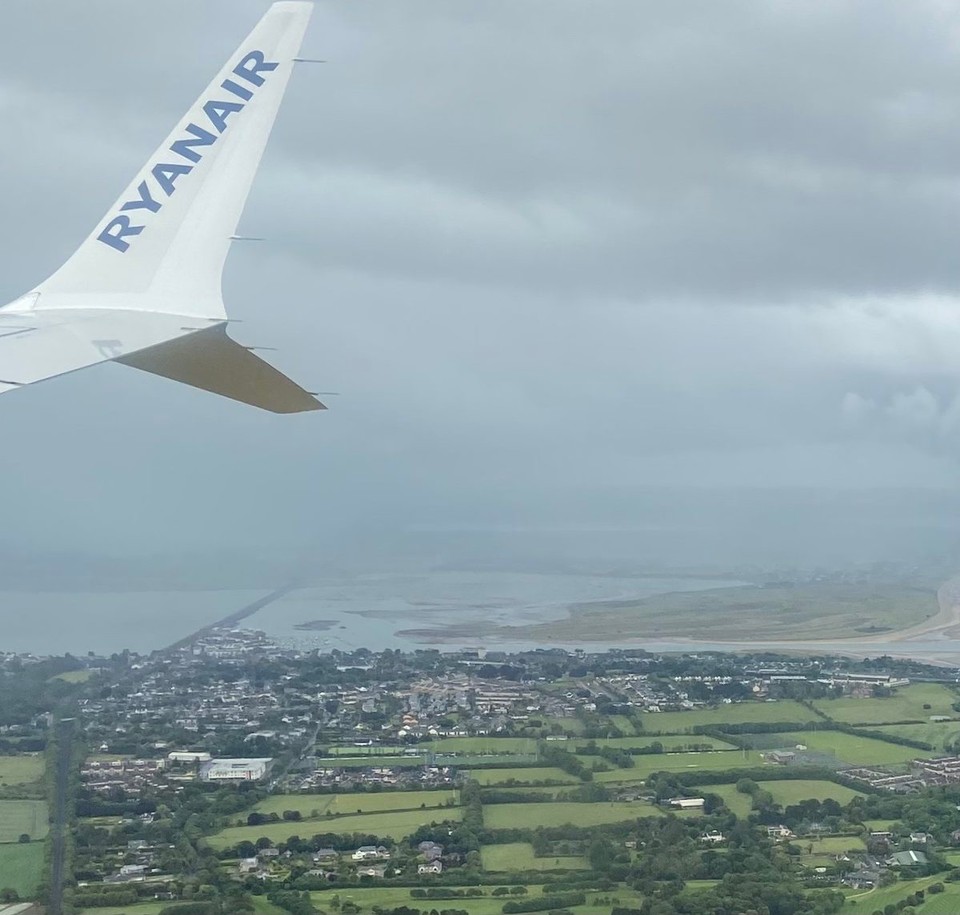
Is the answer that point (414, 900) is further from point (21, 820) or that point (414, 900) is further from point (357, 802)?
point (21, 820)

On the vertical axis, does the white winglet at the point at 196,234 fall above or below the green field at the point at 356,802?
above

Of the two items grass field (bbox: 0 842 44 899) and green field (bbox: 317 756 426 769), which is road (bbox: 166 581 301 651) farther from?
grass field (bbox: 0 842 44 899)

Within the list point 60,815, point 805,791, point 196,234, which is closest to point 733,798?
point 805,791

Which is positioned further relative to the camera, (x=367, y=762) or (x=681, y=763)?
A: (x=681, y=763)

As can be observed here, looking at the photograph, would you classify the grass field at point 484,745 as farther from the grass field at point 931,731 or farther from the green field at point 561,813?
the grass field at point 931,731

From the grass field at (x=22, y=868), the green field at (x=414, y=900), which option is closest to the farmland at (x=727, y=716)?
the green field at (x=414, y=900)

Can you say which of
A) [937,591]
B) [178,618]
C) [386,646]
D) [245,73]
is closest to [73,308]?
[245,73]

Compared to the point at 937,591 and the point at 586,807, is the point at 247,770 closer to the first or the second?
the point at 586,807
